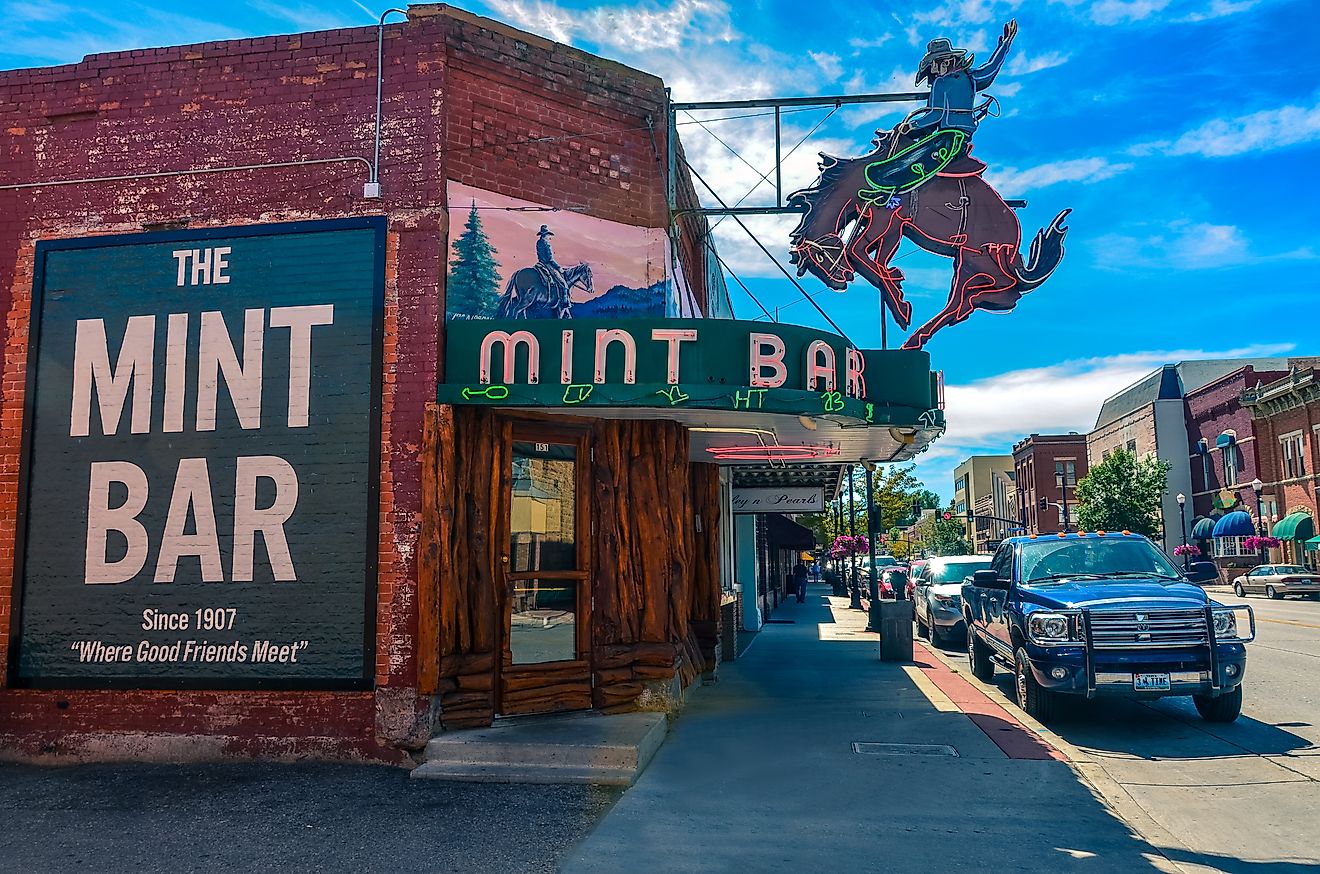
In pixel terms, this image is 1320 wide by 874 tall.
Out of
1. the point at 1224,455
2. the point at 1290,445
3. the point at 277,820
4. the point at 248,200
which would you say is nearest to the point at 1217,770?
the point at 277,820

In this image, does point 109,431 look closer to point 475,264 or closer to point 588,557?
point 475,264

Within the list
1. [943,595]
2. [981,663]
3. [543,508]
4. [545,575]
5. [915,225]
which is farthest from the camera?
[943,595]

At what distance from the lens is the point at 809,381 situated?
8.28m

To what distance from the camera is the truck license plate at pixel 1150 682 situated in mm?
8773

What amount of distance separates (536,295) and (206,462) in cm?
321

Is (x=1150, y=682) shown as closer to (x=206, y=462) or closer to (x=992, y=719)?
(x=992, y=719)

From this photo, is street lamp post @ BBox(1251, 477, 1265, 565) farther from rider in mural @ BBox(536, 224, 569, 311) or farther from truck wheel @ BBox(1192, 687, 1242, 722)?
rider in mural @ BBox(536, 224, 569, 311)

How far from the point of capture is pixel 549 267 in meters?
8.99

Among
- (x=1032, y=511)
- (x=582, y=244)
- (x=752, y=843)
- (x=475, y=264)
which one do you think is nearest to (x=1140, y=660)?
(x=752, y=843)

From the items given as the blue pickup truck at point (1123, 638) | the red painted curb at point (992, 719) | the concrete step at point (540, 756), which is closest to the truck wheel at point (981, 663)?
the red painted curb at point (992, 719)

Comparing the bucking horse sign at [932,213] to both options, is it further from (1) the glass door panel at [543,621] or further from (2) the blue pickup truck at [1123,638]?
(1) the glass door panel at [543,621]

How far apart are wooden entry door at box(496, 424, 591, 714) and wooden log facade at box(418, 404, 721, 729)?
2 cm

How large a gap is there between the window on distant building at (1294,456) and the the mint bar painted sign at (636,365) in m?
49.8

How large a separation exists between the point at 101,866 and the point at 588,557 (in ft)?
15.0
